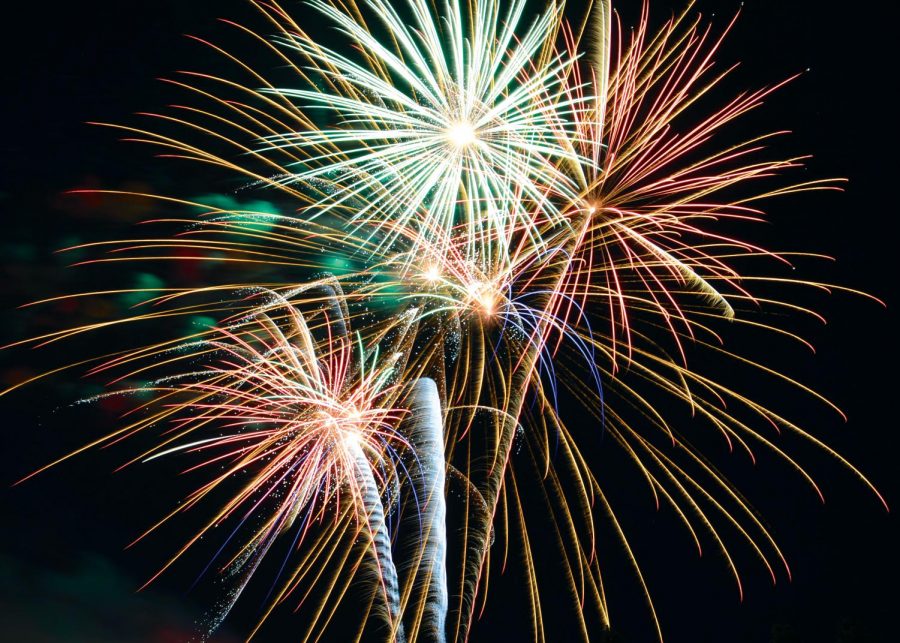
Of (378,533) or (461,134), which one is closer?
(461,134)

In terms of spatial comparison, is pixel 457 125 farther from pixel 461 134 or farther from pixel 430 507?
pixel 430 507

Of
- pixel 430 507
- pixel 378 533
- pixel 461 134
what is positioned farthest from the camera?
pixel 378 533

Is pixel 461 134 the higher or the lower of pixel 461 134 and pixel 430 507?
the higher

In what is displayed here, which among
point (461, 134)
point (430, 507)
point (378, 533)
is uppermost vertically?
point (461, 134)

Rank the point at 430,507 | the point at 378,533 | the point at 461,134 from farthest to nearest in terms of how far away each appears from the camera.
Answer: the point at 378,533 → the point at 430,507 → the point at 461,134

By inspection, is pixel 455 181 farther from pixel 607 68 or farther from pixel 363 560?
pixel 363 560

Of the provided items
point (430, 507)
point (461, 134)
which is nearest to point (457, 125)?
point (461, 134)

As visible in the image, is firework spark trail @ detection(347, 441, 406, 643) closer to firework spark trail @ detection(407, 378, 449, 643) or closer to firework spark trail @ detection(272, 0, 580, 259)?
firework spark trail @ detection(407, 378, 449, 643)

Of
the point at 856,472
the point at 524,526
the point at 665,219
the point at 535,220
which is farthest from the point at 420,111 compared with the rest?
the point at 856,472

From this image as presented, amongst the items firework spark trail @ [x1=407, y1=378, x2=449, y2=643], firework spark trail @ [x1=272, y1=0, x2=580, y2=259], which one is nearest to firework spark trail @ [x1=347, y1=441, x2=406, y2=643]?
firework spark trail @ [x1=407, y1=378, x2=449, y2=643]
